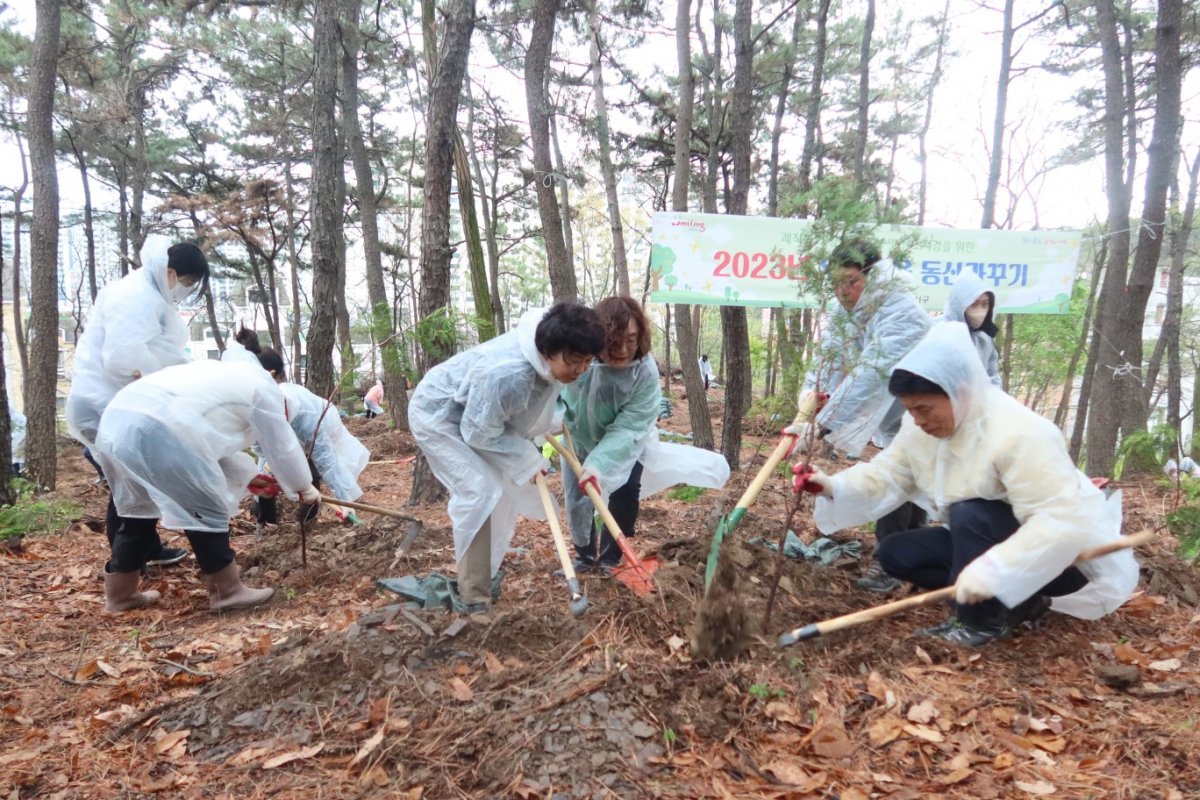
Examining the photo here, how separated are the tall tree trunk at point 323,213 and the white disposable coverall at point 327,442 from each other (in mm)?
1992

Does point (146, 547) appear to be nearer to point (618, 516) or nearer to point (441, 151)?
point (618, 516)

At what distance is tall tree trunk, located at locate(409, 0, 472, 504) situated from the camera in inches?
186

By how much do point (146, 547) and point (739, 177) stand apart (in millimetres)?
5133

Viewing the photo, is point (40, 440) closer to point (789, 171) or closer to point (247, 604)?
point (247, 604)

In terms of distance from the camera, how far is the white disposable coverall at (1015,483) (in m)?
2.13

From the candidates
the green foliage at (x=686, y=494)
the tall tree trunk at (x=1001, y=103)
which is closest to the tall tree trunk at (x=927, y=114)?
the tall tree trunk at (x=1001, y=103)

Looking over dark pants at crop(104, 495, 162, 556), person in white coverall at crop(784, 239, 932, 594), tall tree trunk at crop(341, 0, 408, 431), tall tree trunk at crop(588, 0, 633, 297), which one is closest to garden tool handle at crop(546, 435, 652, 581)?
person in white coverall at crop(784, 239, 932, 594)

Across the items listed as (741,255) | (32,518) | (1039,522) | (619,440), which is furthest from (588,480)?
(32,518)

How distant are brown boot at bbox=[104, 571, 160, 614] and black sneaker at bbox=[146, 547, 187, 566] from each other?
508 mm

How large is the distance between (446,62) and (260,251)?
1277 cm

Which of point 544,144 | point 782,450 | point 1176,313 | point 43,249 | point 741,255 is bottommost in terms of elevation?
point 782,450

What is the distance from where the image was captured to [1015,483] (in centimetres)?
223

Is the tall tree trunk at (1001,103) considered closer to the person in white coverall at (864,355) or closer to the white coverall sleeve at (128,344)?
the person in white coverall at (864,355)

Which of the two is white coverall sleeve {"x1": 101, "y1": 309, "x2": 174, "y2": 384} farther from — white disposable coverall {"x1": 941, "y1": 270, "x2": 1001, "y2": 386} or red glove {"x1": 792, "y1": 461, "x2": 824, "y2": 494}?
white disposable coverall {"x1": 941, "y1": 270, "x2": 1001, "y2": 386}
